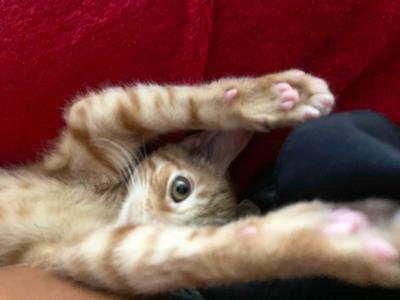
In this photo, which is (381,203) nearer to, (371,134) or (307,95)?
(371,134)

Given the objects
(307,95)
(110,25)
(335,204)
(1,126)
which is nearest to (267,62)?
(307,95)

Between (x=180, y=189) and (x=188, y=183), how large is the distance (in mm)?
27

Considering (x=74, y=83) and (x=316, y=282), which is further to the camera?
(x=74, y=83)

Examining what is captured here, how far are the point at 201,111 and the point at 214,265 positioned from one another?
0.36 meters

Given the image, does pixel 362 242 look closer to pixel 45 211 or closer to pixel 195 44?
pixel 195 44

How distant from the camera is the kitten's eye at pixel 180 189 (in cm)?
125

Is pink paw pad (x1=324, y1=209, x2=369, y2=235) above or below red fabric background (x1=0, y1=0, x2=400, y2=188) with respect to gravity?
below

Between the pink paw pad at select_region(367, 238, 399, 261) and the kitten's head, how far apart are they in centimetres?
52

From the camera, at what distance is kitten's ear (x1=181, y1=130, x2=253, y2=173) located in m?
1.24

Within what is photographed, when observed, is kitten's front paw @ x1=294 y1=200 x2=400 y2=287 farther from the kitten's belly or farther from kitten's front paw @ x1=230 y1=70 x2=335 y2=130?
the kitten's belly

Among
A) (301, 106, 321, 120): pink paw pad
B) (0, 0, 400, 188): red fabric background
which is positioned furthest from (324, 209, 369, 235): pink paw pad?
(0, 0, 400, 188): red fabric background

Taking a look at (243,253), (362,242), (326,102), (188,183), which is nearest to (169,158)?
(188,183)

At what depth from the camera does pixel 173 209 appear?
1.22m

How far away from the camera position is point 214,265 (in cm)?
87
